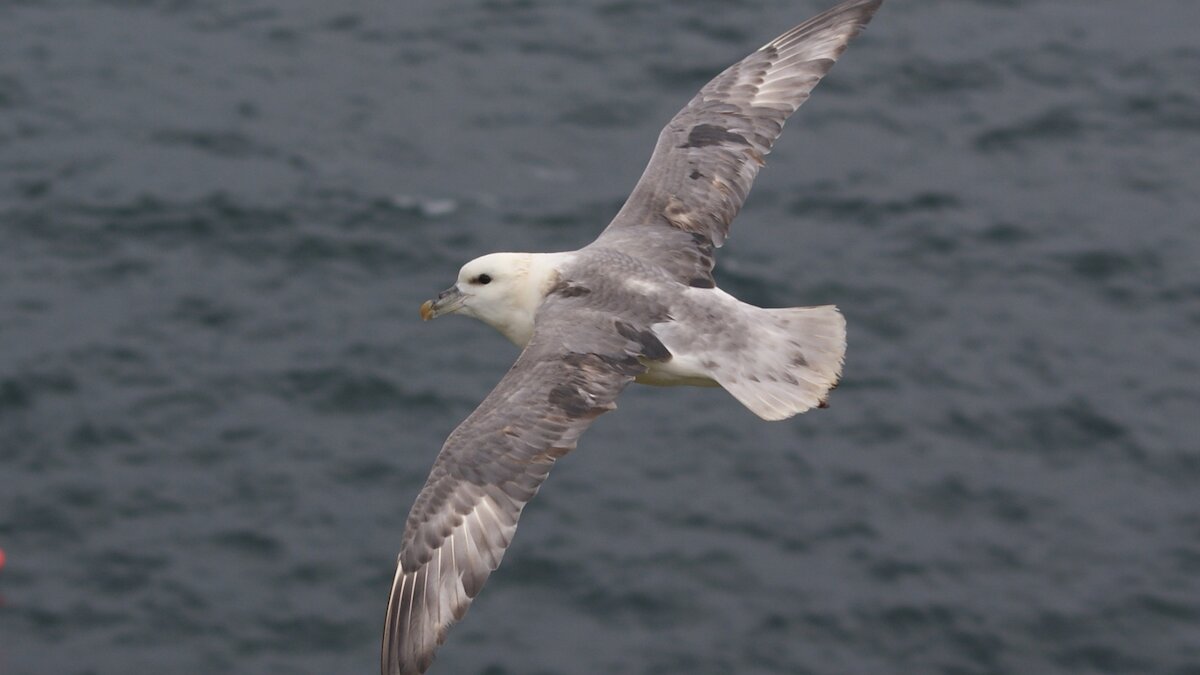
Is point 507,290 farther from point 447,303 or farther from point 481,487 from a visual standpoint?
point 481,487

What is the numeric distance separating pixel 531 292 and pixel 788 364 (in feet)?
4.97

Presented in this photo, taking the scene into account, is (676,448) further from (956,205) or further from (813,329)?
(813,329)

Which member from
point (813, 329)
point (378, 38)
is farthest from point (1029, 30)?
point (813, 329)

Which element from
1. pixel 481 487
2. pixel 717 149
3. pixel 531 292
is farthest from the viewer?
pixel 717 149

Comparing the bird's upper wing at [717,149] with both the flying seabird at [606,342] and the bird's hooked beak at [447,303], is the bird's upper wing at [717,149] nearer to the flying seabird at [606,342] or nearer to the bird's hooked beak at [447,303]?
the flying seabird at [606,342]

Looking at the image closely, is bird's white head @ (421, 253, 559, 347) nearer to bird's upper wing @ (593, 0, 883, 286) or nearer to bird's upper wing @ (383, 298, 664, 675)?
bird's upper wing @ (593, 0, 883, 286)

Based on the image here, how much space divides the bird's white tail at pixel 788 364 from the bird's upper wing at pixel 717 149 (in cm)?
74

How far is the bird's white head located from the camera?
10312 mm

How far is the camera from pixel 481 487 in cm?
919

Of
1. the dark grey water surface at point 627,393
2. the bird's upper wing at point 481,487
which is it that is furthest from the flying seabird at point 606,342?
the dark grey water surface at point 627,393

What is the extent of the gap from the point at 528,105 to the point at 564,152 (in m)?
1.08

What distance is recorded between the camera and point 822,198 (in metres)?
20.8

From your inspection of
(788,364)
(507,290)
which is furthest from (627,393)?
(788,364)

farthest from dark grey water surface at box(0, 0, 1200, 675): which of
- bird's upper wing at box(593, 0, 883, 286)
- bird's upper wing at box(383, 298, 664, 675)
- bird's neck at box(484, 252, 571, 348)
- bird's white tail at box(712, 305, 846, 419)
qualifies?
bird's upper wing at box(383, 298, 664, 675)
